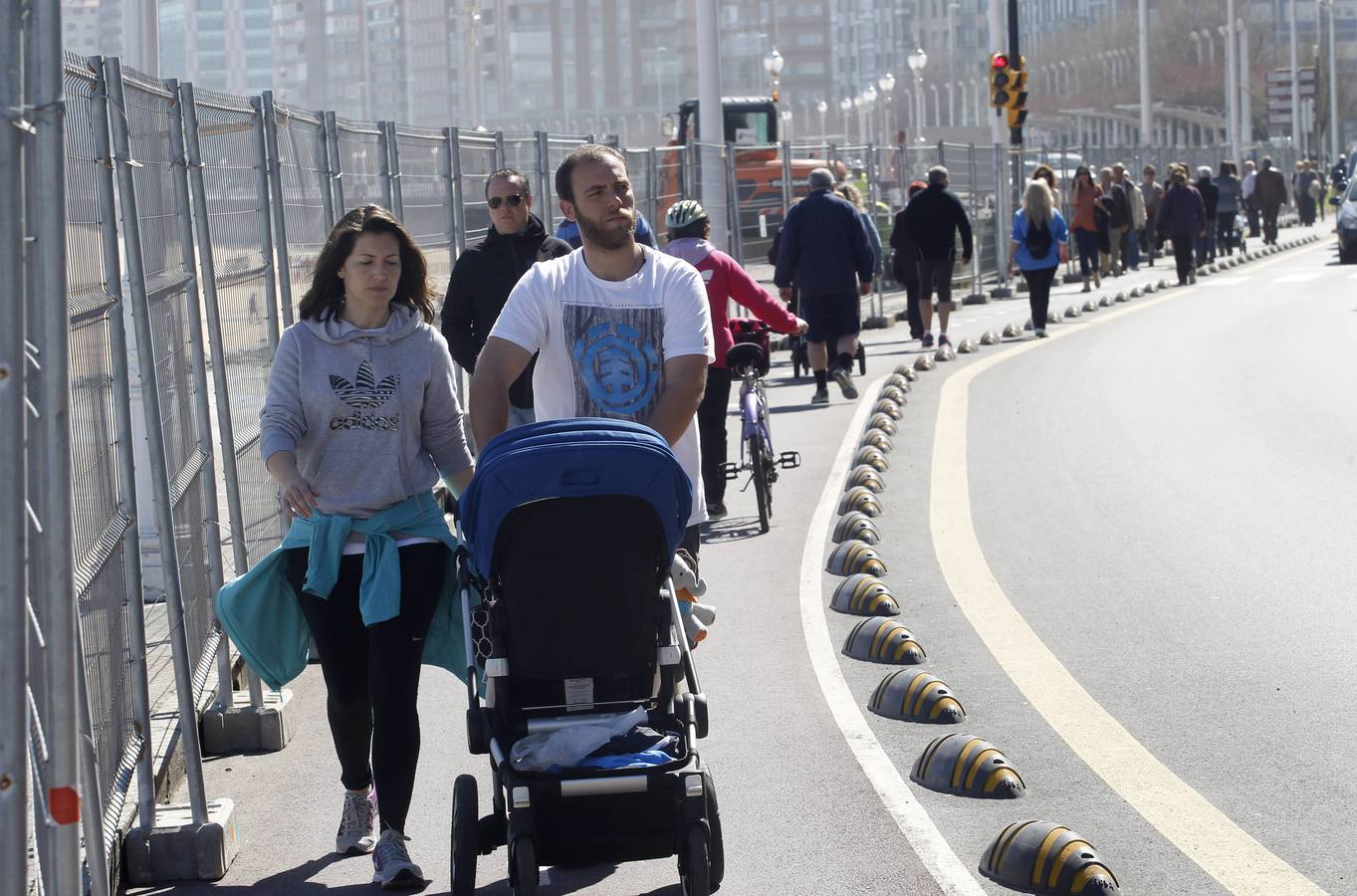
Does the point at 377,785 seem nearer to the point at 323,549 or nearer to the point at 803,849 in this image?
the point at 323,549

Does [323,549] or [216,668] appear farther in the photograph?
[216,668]

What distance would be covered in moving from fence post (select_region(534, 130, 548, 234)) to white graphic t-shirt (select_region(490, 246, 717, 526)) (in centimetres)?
945

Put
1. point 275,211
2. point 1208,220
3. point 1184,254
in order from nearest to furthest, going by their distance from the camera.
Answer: point 275,211 < point 1184,254 < point 1208,220

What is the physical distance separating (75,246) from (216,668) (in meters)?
2.57

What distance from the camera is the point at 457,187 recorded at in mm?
12922

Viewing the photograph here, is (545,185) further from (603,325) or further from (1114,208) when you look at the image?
(1114,208)

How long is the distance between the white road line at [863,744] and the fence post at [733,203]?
1377 cm

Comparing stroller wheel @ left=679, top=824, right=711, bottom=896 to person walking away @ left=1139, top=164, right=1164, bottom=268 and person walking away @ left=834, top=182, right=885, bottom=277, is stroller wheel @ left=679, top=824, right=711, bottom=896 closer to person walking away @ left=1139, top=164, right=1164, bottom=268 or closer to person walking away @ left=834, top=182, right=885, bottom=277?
person walking away @ left=834, top=182, right=885, bottom=277

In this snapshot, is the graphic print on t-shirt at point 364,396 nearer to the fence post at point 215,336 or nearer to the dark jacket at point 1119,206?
the fence post at point 215,336

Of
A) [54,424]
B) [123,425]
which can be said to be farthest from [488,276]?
[54,424]

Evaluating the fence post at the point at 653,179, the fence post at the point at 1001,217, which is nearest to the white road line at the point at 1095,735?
the fence post at the point at 653,179

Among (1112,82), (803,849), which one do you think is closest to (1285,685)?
(803,849)

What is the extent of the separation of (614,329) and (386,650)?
1.04 metres

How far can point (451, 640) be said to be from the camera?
550 centimetres
